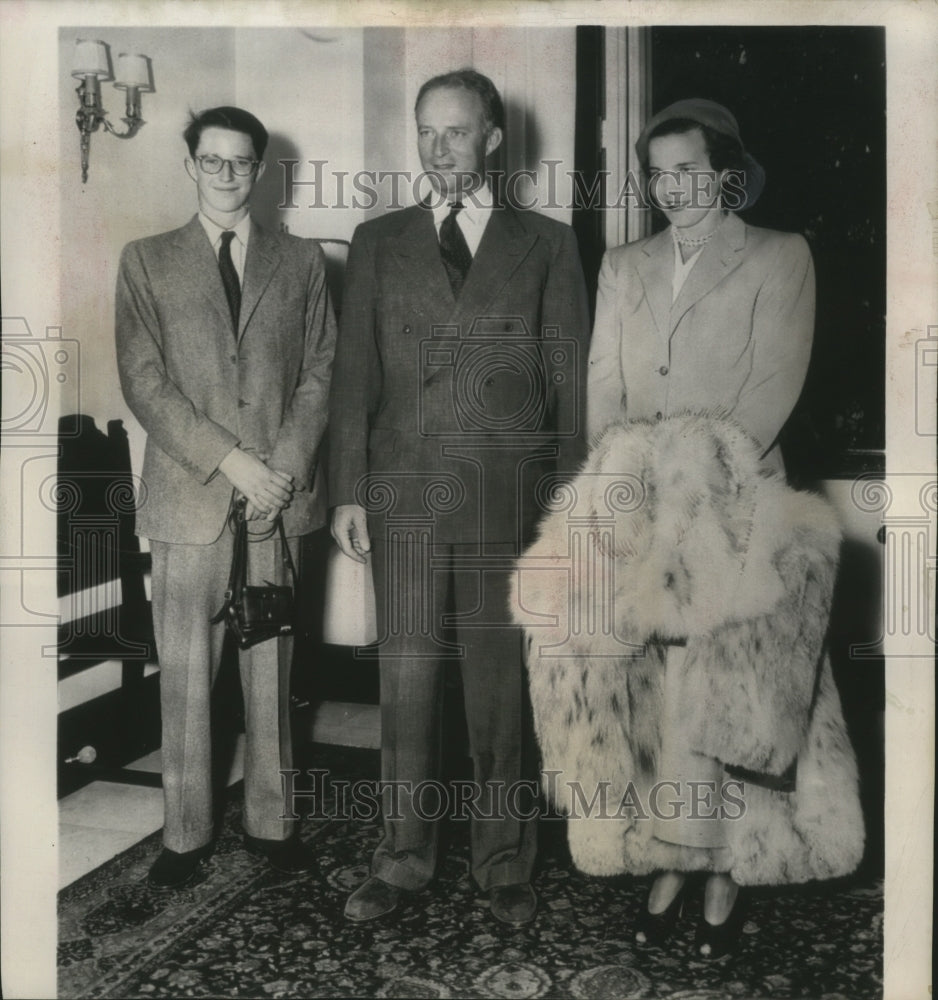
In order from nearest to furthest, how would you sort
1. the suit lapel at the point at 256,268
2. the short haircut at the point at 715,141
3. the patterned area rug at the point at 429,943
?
the patterned area rug at the point at 429,943 → the short haircut at the point at 715,141 → the suit lapel at the point at 256,268

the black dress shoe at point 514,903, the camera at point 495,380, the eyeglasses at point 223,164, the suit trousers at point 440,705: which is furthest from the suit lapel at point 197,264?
the black dress shoe at point 514,903

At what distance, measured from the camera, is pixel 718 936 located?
2.32 meters

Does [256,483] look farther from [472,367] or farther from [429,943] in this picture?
[429,943]

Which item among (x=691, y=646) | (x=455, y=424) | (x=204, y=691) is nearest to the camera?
(x=691, y=646)

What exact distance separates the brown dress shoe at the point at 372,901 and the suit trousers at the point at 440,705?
23mm

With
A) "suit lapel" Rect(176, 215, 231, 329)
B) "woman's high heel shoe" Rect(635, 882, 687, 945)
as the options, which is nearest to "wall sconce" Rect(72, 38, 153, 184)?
"suit lapel" Rect(176, 215, 231, 329)

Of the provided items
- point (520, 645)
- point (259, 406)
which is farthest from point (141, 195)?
point (520, 645)

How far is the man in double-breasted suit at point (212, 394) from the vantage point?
242 cm

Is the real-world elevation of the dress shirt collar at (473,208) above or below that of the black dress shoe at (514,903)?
above

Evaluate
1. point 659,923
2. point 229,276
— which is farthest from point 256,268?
point 659,923

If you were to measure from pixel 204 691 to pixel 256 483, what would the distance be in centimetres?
48

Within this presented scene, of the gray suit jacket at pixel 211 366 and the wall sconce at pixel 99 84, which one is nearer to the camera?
the wall sconce at pixel 99 84

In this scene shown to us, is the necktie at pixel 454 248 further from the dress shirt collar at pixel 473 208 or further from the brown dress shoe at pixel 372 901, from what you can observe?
the brown dress shoe at pixel 372 901

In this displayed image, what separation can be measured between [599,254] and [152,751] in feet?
5.17
